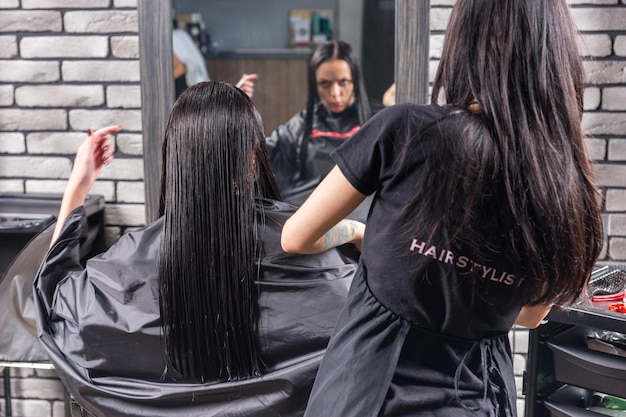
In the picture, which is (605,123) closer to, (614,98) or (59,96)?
(614,98)

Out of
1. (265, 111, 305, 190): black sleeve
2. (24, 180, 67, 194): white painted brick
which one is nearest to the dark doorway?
(265, 111, 305, 190): black sleeve

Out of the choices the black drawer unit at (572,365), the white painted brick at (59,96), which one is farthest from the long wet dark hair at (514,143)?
the white painted brick at (59,96)

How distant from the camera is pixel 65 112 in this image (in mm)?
2607

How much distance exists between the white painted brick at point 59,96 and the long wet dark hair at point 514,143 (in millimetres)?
1763

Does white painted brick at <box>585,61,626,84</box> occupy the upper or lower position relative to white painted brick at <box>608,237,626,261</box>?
upper

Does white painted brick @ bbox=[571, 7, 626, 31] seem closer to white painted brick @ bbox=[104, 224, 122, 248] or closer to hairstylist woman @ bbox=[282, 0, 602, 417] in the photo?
hairstylist woman @ bbox=[282, 0, 602, 417]

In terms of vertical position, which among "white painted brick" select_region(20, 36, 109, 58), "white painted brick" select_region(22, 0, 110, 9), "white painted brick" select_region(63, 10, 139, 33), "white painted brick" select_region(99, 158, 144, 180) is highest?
"white painted brick" select_region(22, 0, 110, 9)

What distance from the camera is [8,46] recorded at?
2.58 metres

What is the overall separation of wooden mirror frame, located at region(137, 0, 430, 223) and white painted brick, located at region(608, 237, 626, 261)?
768 millimetres

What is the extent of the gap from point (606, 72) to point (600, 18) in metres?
0.17

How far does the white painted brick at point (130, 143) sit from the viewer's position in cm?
260

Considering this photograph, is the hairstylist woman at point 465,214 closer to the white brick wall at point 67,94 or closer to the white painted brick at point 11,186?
the white brick wall at point 67,94

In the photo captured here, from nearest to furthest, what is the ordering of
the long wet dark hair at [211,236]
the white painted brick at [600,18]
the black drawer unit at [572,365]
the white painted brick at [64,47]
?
the long wet dark hair at [211,236]
the black drawer unit at [572,365]
the white painted brick at [600,18]
the white painted brick at [64,47]

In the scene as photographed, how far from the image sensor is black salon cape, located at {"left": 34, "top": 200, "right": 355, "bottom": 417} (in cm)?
165
